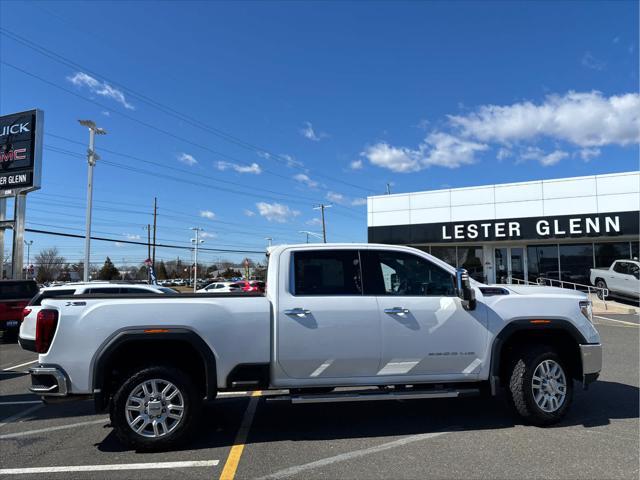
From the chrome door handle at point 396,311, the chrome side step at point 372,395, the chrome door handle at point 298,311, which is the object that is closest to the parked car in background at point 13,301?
the chrome side step at point 372,395

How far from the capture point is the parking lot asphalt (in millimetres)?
4129

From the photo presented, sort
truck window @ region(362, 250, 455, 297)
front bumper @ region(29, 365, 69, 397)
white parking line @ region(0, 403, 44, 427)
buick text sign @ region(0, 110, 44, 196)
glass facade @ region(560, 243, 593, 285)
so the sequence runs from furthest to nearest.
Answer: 1. glass facade @ region(560, 243, 593, 285)
2. buick text sign @ region(0, 110, 44, 196)
3. white parking line @ region(0, 403, 44, 427)
4. truck window @ region(362, 250, 455, 297)
5. front bumper @ region(29, 365, 69, 397)

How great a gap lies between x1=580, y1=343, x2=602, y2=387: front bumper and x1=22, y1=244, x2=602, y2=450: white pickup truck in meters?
0.01

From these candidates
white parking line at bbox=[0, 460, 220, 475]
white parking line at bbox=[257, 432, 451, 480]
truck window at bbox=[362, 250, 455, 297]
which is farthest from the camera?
truck window at bbox=[362, 250, 455, 297]

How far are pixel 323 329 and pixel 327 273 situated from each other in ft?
2.07

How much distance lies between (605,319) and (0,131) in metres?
27.5

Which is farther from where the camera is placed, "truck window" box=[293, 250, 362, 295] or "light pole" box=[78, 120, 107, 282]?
"light pole" box=[78, 120, 107, 282]

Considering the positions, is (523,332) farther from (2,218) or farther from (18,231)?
(2,218)

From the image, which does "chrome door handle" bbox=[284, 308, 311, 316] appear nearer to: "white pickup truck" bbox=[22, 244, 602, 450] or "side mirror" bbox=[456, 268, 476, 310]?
"white pickup truck" bbox=[22, 244, 602, 450]

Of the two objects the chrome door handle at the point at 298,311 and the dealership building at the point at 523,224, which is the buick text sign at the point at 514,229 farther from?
the chrome door handle at the point at 298,311

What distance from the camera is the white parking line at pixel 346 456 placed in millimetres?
4066

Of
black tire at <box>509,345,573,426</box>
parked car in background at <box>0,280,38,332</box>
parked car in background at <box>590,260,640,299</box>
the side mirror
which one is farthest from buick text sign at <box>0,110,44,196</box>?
parked car in background at <box>590,260,640,299</box>

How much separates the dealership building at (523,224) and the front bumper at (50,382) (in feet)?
76.8

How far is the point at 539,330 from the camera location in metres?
5.32
